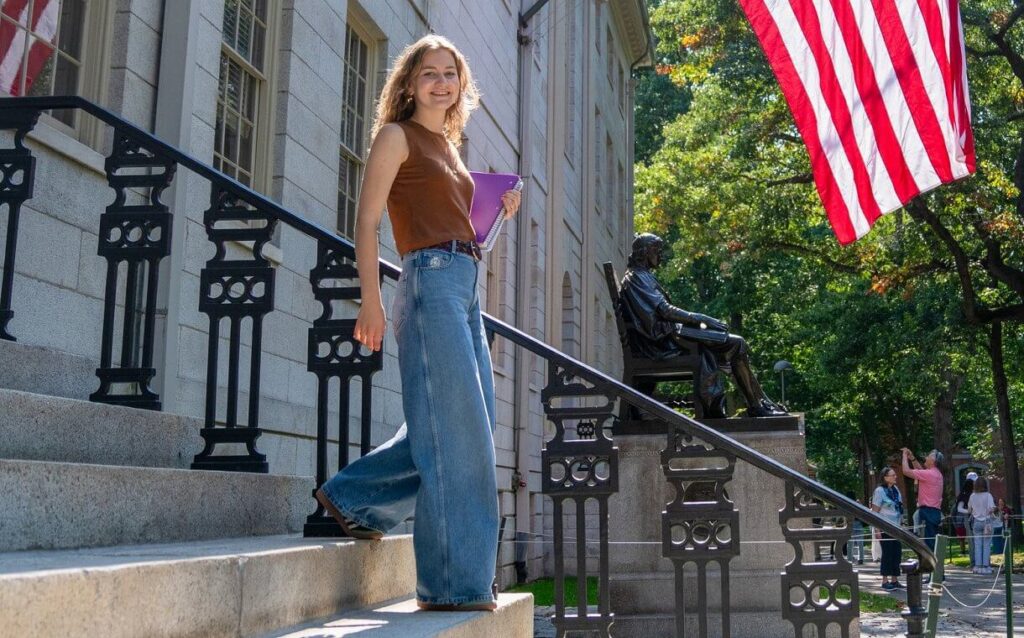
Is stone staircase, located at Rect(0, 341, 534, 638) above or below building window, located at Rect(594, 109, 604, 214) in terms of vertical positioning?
below

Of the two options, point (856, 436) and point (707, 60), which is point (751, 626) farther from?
point (856, 436)

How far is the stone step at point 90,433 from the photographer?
3.93 meters

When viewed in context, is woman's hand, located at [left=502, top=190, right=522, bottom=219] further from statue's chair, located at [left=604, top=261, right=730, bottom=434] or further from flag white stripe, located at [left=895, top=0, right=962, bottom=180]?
statue's chair, located at [left=604, top=261, right=730, bottom=434]

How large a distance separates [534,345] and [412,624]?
177 cm

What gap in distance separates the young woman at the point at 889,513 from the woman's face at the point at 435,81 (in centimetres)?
1317

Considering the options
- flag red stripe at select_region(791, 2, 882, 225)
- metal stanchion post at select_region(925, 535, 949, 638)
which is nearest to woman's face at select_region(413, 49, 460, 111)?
metal stanchion post at select_region(925, 535, 949, 638)

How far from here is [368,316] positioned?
12.5 feet

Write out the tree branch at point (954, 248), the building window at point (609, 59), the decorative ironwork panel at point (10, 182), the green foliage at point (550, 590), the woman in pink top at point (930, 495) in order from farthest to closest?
the building window at point (609, 59), the tree branch at point (954, 248), the woman in pink top at point (930, 495), the green foliage at point (550, 590), the decorative ironwork panel at point (10, 182)

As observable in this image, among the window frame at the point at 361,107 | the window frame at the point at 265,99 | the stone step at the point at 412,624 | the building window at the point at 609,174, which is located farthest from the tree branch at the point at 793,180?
the stone step at the point at 412,624

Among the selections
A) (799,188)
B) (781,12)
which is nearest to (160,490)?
(781,12)

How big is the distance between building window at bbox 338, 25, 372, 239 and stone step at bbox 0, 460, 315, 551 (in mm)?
6202

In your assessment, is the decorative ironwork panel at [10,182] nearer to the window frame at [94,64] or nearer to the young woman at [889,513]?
the window frame at [94,64]

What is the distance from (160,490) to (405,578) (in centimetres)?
107

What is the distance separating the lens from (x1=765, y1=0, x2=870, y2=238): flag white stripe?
8.36 meters
